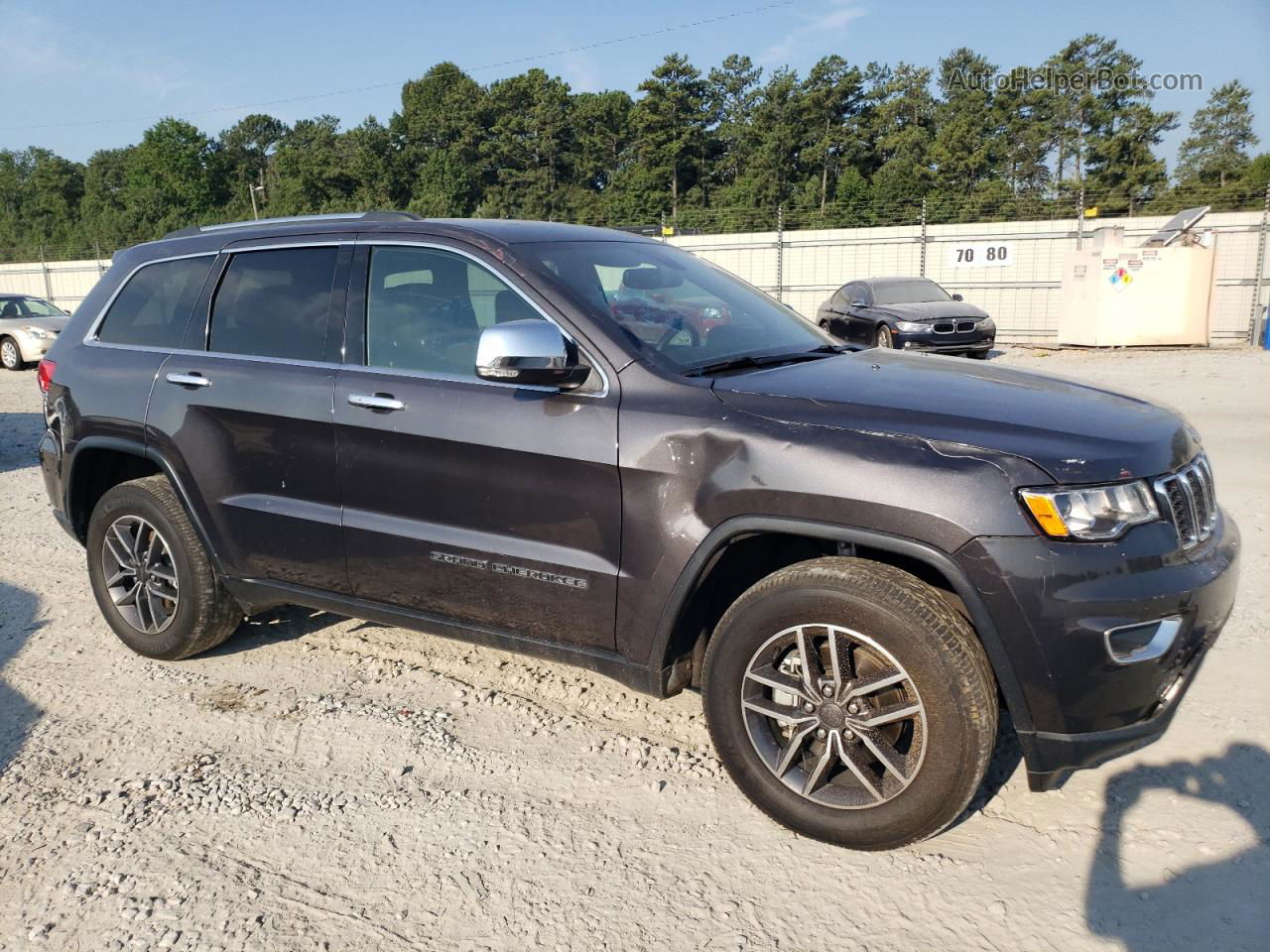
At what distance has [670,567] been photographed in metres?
2.88

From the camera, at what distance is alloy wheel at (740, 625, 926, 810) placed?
8.66 feet

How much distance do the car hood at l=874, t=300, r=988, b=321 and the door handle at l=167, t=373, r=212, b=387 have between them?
12.5 meters

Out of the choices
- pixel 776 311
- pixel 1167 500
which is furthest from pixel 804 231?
pixel 1167 500

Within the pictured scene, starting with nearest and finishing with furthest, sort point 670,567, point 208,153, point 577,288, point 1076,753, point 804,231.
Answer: point 1076,753
point 670,567
point 577,288
point 804,231
point 208,153

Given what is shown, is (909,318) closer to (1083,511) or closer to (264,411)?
(264,411)

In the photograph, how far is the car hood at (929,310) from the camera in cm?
1478

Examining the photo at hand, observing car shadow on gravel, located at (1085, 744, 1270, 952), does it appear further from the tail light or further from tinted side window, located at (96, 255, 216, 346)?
the tail light

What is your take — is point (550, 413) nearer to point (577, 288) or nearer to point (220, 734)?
point (577, 288)

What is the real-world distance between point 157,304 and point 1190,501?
4.12 m

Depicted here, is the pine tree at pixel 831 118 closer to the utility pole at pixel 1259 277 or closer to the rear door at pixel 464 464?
the utility pole at pixel 1259 277

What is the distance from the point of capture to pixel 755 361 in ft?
10.8

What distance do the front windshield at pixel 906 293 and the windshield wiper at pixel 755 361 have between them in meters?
12.8

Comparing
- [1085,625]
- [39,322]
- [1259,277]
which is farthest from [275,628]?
[1259,277]

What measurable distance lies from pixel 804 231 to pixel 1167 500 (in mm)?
21640
